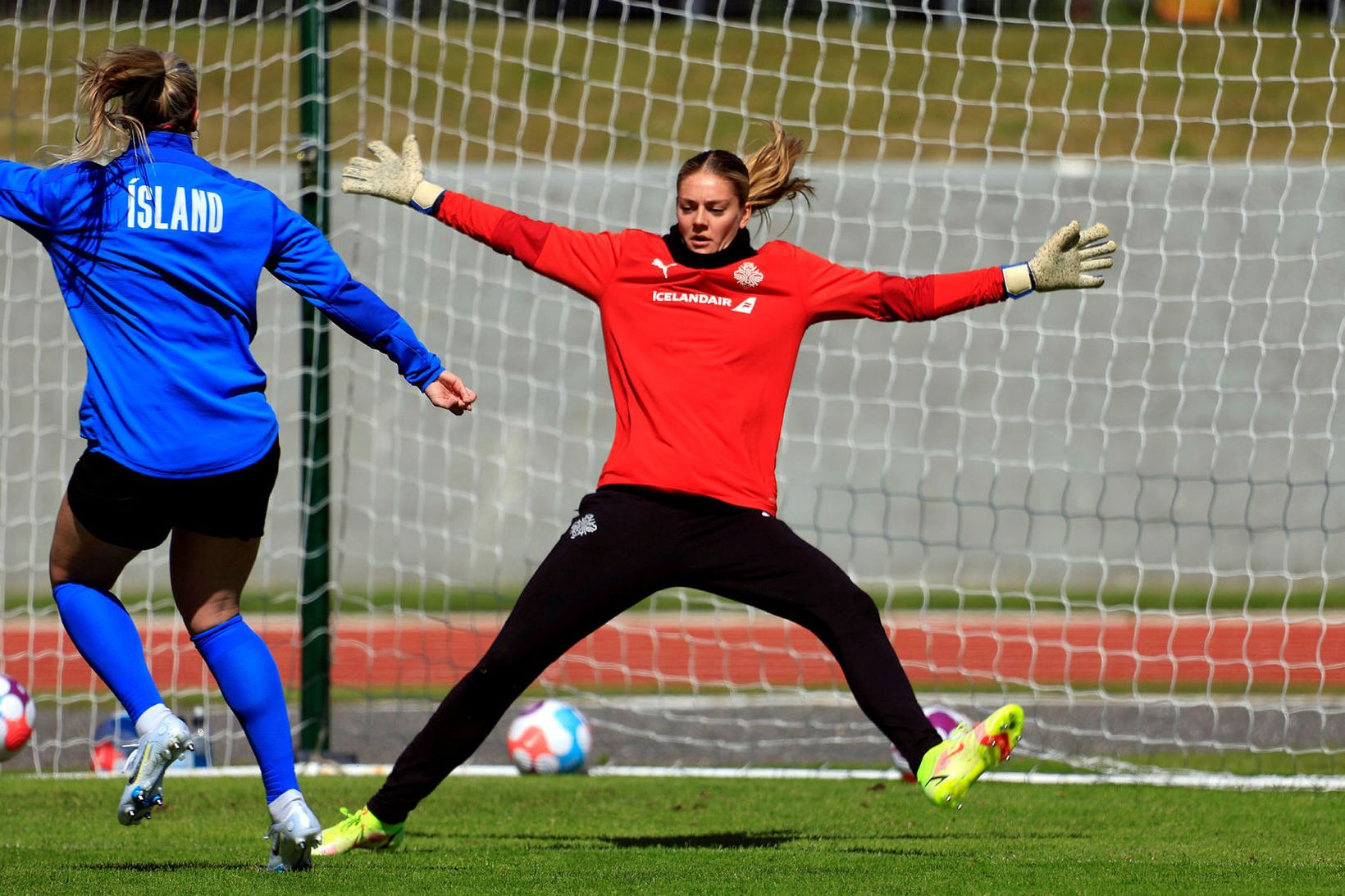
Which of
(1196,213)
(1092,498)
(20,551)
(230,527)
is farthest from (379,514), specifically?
(230,527)

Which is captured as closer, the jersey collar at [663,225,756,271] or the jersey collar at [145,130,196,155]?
the jersey collar at [145,130,196,155]

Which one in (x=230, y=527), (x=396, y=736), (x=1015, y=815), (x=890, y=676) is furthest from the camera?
(x=396, y=736)

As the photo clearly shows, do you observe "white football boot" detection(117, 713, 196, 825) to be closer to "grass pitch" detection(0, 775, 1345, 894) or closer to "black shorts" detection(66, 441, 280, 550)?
"grass pitch" detection(0, 775, 1345, 894)

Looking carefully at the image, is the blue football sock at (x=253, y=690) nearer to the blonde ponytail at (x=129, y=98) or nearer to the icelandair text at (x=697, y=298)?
the blonde ponytail at (x=129, y=98)

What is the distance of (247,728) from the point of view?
4297mm

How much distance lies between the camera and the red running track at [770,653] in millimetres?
10406

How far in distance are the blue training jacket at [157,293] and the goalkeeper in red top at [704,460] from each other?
910 mm

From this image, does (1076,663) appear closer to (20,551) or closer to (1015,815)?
(1015,815)

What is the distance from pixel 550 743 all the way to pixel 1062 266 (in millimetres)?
3332

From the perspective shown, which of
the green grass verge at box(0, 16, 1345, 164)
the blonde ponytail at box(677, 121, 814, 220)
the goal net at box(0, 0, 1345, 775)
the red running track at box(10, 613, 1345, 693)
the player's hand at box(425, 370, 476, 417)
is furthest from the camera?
the green grass verge at box(0, 16, 1345, 164)

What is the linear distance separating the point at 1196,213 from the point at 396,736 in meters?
9.34

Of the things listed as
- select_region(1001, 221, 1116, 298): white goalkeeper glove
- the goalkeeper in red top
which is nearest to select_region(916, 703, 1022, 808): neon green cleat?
the goalkeeper in red top

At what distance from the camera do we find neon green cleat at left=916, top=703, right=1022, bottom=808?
432 cm

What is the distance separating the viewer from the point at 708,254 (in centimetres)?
470
